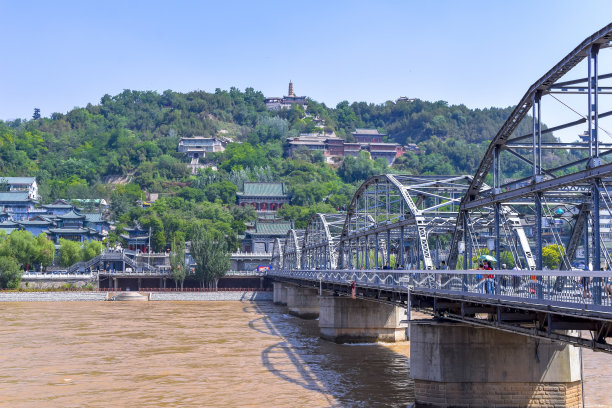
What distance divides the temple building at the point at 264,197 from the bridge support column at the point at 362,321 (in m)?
128

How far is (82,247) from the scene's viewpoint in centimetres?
13362

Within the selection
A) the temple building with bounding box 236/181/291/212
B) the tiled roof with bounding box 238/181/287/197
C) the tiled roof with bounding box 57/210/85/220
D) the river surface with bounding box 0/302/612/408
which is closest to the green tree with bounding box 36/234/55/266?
the tiled roof with bounding box 57/210/85/220

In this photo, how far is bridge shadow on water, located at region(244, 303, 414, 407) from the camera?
35875 mm

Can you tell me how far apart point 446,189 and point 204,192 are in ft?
493

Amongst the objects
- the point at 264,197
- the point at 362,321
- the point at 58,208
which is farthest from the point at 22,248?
the point at 362,321

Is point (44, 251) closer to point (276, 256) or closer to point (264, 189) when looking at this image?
point (276, 256)

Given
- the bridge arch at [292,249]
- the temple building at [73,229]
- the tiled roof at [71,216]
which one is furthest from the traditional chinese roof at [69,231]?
the bridge arch at [292,249]

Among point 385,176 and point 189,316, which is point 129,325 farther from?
point 385,176

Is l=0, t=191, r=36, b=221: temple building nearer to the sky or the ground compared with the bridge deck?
nearer to the sky

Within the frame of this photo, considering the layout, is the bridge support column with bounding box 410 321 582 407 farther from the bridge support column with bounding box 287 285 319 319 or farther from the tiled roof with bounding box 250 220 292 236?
the tiled roof with bounding box 250 220 292 236

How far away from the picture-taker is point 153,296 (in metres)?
111

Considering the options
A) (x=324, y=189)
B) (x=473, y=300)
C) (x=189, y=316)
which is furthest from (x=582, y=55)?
(x=324, y=189)

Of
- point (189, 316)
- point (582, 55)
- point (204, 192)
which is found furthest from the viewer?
point (204, 192)

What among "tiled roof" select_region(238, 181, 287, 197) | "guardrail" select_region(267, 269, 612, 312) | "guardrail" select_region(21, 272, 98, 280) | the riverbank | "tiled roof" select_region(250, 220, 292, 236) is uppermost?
"tiled roof" select_region(238, 181, 287, 197)
